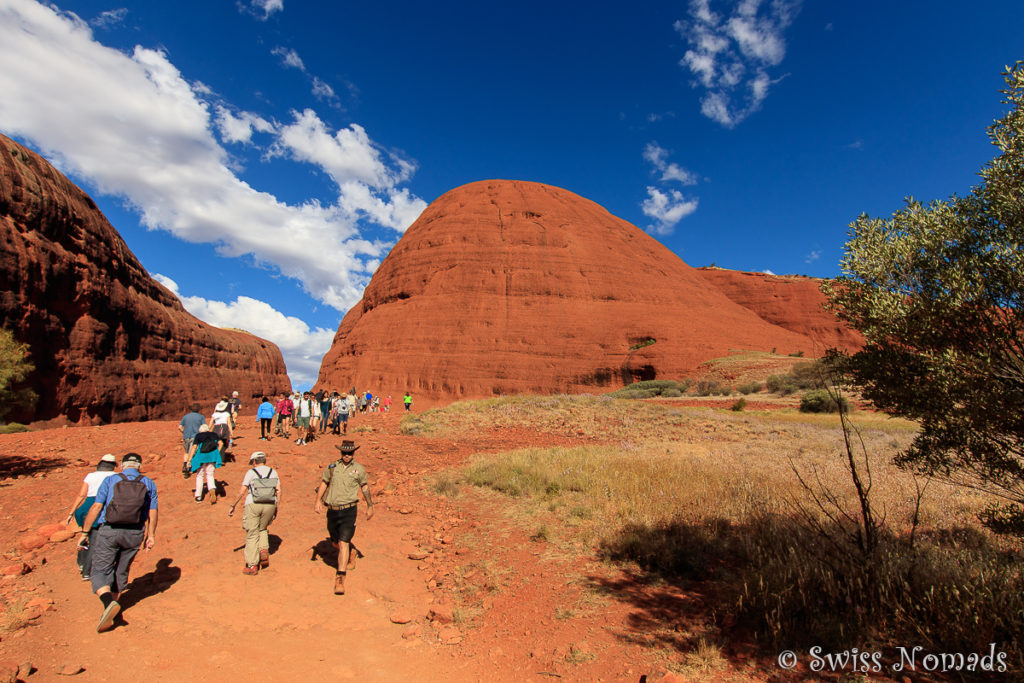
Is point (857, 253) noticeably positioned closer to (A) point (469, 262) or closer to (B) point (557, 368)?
(B) point (557, 368)

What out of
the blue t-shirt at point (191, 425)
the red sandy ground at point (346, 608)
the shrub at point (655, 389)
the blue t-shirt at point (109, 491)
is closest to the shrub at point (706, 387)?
the shrub at point (655, 389)

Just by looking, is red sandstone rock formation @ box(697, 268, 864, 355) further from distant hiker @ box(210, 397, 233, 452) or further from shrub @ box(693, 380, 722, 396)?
distant hiker @ box(210, 397, 233, 452)

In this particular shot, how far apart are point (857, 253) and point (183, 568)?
31.7 feet

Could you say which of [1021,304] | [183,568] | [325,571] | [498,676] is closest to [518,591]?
[498,676]

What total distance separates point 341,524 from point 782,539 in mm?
5947

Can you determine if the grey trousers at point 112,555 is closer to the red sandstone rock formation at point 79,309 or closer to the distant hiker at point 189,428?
the distant hiker at point 189,428

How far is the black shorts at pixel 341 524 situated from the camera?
647cm

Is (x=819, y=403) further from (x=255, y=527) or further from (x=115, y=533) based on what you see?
(x=115, y=533)

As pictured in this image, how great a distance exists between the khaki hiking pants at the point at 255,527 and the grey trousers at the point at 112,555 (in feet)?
4.49

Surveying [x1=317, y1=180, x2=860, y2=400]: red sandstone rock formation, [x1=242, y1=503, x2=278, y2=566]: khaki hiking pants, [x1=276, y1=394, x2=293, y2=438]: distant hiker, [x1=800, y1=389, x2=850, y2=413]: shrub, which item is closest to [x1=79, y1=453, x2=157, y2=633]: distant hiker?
[x1=242, y1=503, x2=278, y2=566]: khaki hiking pants

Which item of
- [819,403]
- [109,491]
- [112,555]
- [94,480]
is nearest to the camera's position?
[112,555]

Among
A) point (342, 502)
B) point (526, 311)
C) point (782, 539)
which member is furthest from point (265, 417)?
point (526, 311)

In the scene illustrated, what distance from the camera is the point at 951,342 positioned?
15.6 ft

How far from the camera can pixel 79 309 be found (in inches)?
1066
